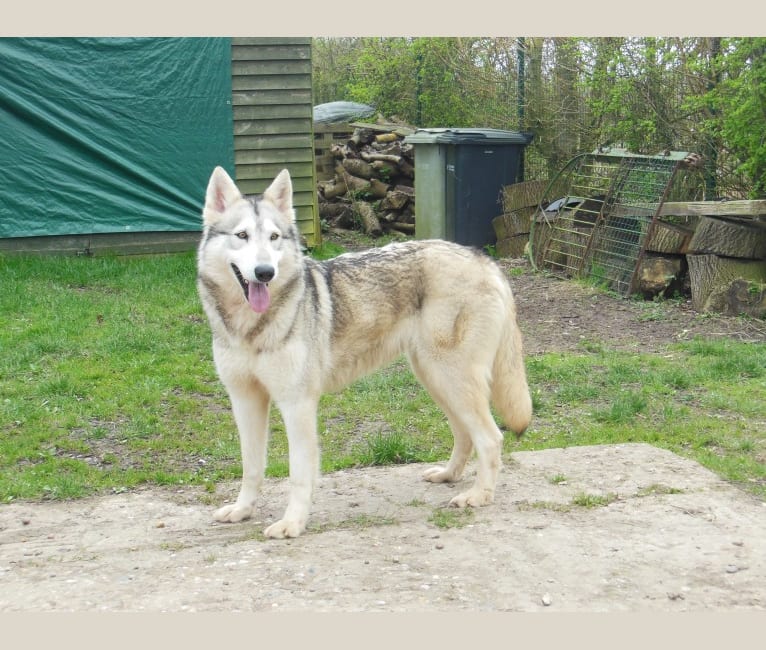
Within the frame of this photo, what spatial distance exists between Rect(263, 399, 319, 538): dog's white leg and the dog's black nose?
716mm

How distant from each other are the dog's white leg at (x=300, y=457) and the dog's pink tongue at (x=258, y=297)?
56 centimetres

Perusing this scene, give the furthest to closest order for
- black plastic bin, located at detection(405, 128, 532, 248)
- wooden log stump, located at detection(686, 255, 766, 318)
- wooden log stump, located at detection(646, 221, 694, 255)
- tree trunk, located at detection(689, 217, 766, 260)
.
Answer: black plastic bin, located at detection(405, 128, 532, 248) → wooden log stump, located at detection(646, 221, 694, 255) → tree trunk, located at detection(689, 217, 766, 260) → wooden log stump, located at detection(686, 255, 766, 318)

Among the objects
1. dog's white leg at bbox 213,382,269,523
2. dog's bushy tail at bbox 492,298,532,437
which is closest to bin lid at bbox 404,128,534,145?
dog's bushy tail at bbox 492,298,532,437

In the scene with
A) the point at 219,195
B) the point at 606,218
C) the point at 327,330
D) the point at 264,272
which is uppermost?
the point at 219,195

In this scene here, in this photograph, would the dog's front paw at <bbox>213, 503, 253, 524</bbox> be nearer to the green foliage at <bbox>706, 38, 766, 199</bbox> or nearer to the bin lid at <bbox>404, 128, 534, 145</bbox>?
the green foliage at <bbox>706, 38, 766, 199</bbox>

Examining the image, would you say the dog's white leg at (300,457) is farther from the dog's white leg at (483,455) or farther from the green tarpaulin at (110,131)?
the green tarpaulin at (110,131)

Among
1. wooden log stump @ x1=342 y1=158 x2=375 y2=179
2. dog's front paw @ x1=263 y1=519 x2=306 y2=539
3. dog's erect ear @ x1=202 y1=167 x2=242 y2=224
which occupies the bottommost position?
dog's front paw @ x1=263 y1=519 x2=306 y2=539

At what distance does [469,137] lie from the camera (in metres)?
13.1

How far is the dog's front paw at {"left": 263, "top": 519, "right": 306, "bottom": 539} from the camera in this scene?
15.4 feet

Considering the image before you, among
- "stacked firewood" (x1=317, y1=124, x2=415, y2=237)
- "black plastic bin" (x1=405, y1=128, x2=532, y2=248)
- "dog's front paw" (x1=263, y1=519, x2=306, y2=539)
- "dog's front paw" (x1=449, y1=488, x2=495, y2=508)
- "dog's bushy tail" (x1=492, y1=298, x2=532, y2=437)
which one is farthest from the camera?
"stacked firewood" (x1=317, y1=124, x2=415, y2=237)

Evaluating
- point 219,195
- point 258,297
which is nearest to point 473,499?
point 258,297

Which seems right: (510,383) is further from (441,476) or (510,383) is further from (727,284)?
(727,284)

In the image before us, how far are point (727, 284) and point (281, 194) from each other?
631 cm

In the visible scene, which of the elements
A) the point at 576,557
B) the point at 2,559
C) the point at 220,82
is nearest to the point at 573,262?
the point at 220,82
